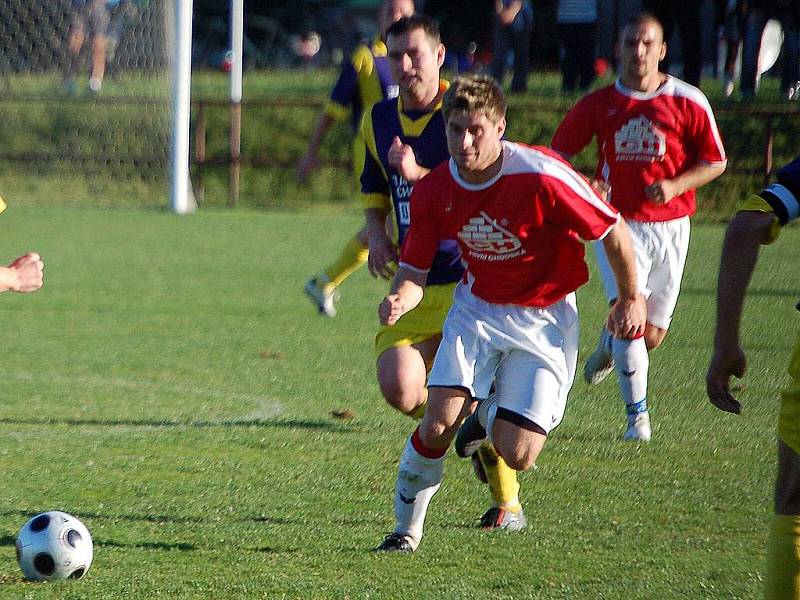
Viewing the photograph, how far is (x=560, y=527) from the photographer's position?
4.66 m

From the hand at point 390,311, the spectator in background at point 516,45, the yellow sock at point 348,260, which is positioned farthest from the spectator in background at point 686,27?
the hand at point 390,311

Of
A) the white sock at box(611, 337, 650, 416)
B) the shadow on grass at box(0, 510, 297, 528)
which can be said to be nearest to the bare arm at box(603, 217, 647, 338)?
the shadow on grass at box(0, 510, 297, 528)

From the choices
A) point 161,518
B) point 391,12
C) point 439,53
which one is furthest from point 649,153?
point 161,518

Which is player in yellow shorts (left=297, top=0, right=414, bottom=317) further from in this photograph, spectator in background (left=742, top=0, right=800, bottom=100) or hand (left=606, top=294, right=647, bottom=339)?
spectator in background (left=742, top=0, right=800, bottom=100)

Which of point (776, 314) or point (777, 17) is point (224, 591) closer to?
point (776, 314)

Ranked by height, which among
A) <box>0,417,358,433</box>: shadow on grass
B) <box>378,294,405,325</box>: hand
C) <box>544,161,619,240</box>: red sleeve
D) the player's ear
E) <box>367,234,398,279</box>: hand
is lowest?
<box>0,417,358,433</box>: shadow on grass

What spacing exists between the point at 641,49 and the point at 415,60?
1.87 m

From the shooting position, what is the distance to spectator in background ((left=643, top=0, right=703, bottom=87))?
57.6 ft

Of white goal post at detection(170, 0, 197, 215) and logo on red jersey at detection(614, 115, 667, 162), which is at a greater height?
logo on red jersey at detection(614, 115, 667, 162)

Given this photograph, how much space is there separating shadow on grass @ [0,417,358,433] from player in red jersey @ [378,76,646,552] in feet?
6.49

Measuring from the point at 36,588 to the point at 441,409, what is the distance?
4.70ft

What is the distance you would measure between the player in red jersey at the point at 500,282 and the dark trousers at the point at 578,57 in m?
15.9

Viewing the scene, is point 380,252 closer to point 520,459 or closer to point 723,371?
point 520,459

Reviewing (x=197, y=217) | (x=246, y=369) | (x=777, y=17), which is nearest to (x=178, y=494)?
(x=246, y=369)
